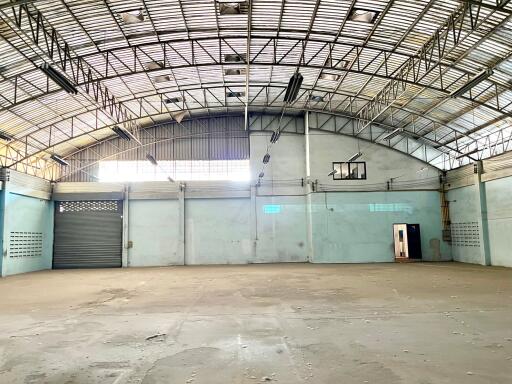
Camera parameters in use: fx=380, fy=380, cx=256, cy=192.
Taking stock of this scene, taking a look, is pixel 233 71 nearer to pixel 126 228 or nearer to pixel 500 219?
pixel 126 228

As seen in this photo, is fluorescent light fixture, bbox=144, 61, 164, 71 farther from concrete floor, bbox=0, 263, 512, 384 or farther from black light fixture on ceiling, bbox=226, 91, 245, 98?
concrete floor, bbox=0, 263, 512, 384

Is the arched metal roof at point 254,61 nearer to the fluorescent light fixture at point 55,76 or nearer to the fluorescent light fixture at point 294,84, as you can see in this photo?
the fluorescent light fixture at point 55,76

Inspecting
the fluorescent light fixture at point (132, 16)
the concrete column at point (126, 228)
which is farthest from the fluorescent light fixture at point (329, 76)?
the concrete column at point (126, 228)

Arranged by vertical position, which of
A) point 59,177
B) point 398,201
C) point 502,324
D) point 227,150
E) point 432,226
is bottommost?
point 502,324

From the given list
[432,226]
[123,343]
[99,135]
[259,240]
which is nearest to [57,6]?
[123,343]

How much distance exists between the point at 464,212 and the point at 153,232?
20.9 m

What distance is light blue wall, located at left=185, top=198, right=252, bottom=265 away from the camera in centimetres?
2670

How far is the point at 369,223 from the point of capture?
26.0 m

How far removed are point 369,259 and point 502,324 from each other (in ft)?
59.4

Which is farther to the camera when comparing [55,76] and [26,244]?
[26,244]

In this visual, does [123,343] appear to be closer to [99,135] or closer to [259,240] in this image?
[259,240]

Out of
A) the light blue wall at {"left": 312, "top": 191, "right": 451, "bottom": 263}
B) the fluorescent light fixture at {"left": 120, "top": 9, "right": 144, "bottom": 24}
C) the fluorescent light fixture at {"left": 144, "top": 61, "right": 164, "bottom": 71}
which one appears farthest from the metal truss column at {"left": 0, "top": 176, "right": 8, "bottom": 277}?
the light blue wall at {"left": 312, "top": 191, "right": 451, "bottom": 263}

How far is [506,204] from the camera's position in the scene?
2097cm

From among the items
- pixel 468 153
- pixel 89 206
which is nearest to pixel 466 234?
pixel 468 153
